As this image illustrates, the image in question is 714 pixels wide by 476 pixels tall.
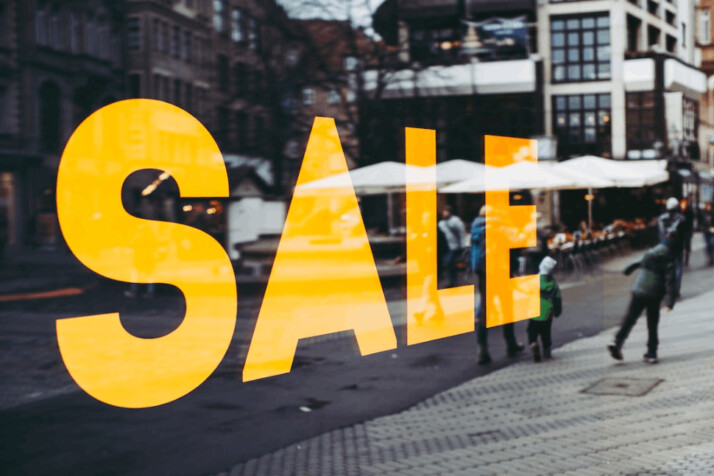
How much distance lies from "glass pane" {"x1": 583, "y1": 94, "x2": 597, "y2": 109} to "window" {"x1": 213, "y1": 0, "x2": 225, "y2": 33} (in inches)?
127

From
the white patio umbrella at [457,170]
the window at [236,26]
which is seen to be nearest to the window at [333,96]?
the white patio umbrella at [457,170]

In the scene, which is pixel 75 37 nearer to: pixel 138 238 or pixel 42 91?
pixel 42 91

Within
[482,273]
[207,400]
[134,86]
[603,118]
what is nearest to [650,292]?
[482,273]

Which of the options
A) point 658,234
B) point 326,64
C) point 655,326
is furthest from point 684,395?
point 326,64

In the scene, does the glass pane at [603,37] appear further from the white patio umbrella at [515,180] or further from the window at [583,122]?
the white patio umbrella at [515,180]

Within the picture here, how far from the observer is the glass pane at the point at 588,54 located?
7.46 meters

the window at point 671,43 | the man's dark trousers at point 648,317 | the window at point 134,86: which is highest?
the window at point 671,43

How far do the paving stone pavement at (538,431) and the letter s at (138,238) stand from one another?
1318 mm

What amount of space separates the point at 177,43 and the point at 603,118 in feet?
11.5

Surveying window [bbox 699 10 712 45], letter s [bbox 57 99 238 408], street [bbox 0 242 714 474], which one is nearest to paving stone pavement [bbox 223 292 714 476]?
street [bbox 0 242 714 474]

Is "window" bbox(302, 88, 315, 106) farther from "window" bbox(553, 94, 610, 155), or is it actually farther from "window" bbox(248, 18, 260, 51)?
"window" bbox(553, 94, 610, 155)

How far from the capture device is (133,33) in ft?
21.1

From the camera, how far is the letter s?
5922 mm

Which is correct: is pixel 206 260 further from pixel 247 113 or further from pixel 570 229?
pixel 570 229
